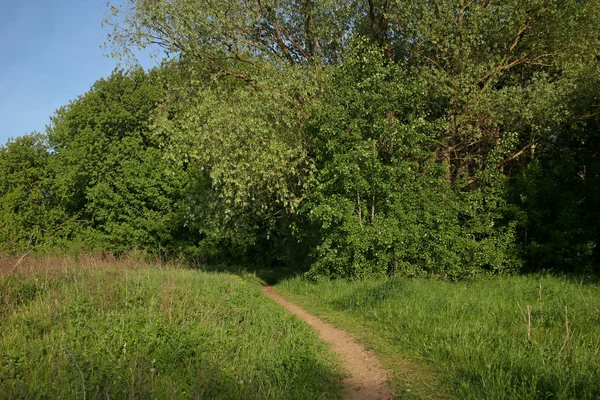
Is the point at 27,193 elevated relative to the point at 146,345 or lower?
elevated

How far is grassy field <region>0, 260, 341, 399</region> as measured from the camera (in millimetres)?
4629

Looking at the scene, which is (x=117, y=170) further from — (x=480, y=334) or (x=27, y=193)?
(x=480, y=334)

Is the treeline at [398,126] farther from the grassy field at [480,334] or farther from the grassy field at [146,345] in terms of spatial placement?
the grassy field at [146,345]

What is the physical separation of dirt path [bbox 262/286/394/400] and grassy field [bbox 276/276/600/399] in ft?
0.60

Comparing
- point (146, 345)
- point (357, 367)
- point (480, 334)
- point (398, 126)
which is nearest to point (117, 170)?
point (398, 126)

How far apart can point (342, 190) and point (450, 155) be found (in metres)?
5.01

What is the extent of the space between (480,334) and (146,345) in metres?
4.99

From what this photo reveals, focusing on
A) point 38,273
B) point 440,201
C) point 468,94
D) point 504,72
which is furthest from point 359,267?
point 504,72

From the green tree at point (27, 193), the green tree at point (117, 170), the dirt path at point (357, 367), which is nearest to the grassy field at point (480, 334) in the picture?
the dirt path at point (357, 367)

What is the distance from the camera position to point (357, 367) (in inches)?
238

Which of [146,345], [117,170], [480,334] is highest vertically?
[117,170]

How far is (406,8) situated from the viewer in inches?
544

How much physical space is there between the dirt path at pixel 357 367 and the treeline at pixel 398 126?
4.92 meters

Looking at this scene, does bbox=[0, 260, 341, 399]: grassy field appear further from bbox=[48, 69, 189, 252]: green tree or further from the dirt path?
bbox=[48, 69, 189, 252]: green tree
